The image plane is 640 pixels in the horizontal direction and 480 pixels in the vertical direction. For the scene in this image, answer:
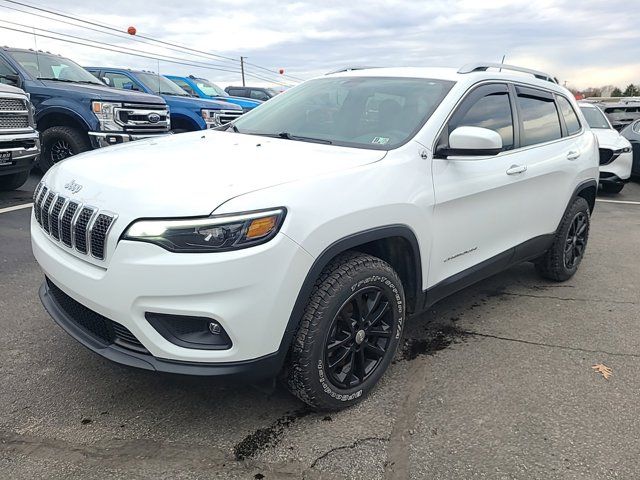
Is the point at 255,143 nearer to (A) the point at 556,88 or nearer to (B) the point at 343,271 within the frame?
(B) the point at 343,271

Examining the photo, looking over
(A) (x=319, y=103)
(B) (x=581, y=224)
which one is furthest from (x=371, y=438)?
(B) (x=581, y=224)

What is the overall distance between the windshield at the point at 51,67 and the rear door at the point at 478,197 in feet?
24.7

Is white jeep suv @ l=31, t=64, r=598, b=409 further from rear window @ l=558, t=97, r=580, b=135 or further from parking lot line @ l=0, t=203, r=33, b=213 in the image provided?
parking lot line @ l=0, t=203, r=33, b=213

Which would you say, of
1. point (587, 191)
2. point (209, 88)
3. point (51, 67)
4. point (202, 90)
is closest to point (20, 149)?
point (51, 67)

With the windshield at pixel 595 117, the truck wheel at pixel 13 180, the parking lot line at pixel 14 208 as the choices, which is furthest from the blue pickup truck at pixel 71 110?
the windshield at pixel 595 117

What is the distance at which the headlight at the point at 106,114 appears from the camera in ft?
26.7

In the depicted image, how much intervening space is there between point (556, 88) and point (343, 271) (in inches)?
126

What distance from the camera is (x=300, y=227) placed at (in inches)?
91.2

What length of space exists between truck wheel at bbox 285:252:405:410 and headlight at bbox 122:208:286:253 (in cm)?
49

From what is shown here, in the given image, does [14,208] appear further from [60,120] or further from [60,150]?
[60,120]

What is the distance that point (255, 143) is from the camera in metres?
3.21

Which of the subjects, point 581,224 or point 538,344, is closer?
point 538,344

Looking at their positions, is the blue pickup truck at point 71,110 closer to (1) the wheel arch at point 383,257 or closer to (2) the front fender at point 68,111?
(2) the front fender at point 68,111

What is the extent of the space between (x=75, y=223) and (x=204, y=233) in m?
0.70
